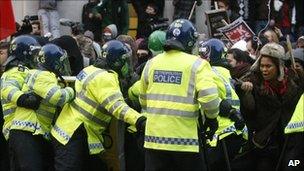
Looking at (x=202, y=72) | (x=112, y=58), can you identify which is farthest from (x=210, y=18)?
(x=202, y=72)

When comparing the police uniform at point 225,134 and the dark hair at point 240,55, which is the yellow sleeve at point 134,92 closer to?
the police uniform at point 225,134

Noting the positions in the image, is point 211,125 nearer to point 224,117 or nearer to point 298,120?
point 224,117

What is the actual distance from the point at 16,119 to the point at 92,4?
6403 millimetres

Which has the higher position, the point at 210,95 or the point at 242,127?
the point at 210,95

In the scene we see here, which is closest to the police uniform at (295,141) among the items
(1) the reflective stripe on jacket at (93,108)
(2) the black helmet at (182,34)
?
Answer: (2) the black helmet at (182,34)

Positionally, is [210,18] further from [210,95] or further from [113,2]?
[210,95]

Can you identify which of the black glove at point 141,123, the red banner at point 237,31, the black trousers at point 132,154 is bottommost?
the black trousers at point 132,154

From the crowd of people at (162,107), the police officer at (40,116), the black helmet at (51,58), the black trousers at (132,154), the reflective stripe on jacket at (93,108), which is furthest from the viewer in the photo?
the black trousers at (132,154)

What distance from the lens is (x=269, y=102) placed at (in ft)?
31.9

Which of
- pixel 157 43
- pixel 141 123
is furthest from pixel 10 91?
pixel 157 43

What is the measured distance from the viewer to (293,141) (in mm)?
9016

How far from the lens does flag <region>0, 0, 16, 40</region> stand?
8938 mm

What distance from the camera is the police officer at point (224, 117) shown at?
8.88 metres

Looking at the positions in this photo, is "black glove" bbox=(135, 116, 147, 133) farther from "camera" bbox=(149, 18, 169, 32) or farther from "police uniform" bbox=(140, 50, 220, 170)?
"camera" bbox=(149, 18, 169, 32)
